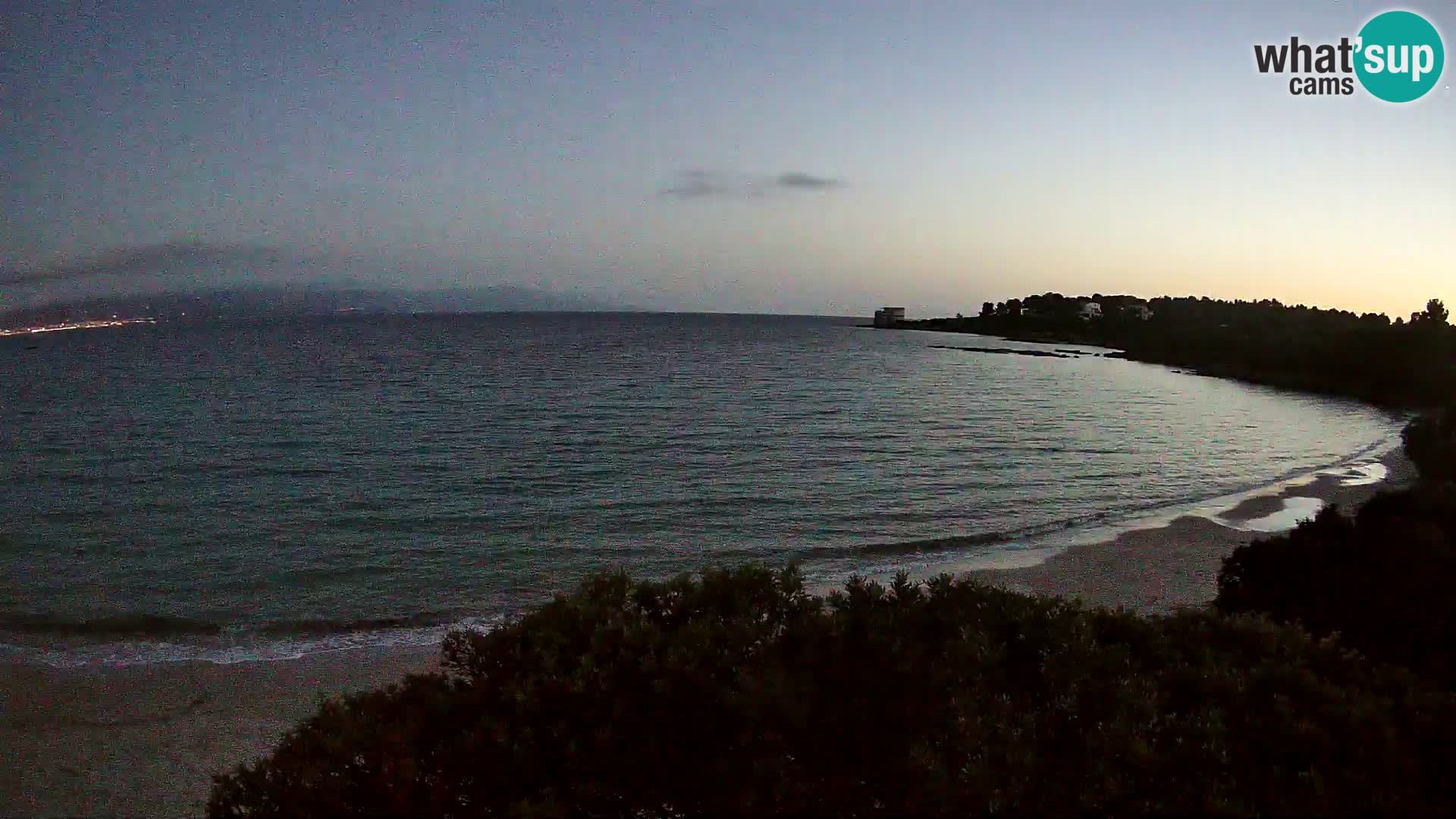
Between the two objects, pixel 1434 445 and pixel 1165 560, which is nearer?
pixel 1165 560

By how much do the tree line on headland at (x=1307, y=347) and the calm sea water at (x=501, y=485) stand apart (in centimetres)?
796

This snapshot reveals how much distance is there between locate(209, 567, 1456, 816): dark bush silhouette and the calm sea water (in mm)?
8839

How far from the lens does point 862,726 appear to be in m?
5.43

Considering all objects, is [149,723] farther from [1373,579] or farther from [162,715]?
[1373,579]

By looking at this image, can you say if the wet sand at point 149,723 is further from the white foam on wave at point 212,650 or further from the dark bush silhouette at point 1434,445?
the dark bush silhouette at point 1434,445

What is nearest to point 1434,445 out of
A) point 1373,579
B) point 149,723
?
point 1373,579

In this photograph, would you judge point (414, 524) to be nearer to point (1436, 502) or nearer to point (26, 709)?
point (26, 709)

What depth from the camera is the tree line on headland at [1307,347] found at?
58250mm

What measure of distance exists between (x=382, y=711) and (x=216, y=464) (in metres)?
27.0

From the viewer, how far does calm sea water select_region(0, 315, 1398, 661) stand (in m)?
15.5

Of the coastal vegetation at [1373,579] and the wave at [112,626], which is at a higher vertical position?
the coastal vegetation at [1373,579]

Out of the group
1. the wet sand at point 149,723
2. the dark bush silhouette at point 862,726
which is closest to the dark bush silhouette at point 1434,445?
the dark bush silhouette at point 862,726

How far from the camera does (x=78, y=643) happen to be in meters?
13.3

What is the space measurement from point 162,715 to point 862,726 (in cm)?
953
